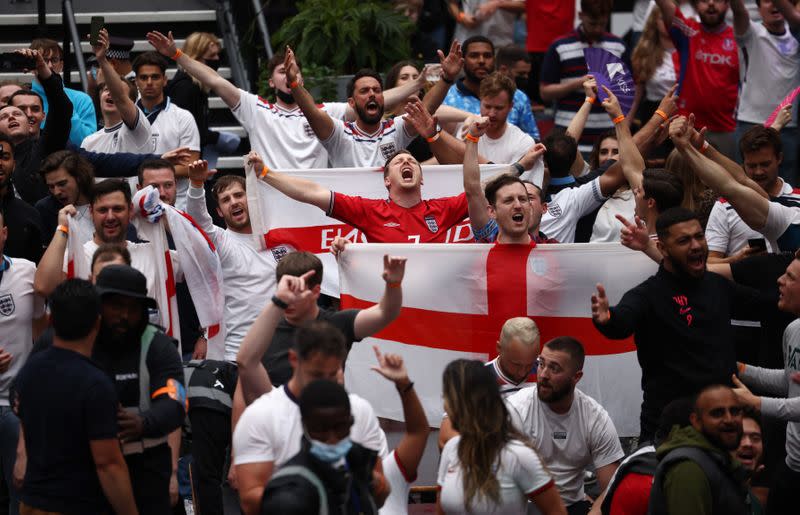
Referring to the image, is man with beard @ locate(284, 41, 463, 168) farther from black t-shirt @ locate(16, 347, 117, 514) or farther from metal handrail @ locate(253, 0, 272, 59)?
black t-shirt @ locate(16, 347, 117, 514)

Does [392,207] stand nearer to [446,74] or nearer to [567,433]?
[446,74]

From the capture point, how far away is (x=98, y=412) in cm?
542

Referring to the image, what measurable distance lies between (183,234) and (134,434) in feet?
7.75

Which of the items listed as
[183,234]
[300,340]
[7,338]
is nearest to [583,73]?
[183,234]

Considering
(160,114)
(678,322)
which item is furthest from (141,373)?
(160,114)

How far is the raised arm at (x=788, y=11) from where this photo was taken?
11.3 meters

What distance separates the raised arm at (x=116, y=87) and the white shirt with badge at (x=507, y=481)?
4998 mm

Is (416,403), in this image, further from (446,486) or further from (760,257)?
(760,257)

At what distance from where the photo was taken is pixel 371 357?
313 inches

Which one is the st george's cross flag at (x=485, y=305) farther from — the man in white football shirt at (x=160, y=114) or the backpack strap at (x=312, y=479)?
the backpack strap at (x=312, y=479)

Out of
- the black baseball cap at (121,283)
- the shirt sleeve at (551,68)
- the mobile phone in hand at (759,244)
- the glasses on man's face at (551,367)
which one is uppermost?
the shirt sleeve at (551,68)

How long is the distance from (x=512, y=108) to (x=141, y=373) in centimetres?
573

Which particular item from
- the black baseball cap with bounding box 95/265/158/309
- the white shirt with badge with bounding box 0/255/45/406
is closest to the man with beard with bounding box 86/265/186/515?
the black baseball cap with bounding box 95/265/158/309

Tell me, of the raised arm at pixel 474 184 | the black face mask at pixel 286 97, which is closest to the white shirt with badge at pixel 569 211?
the raised arm at pixel 474 184
